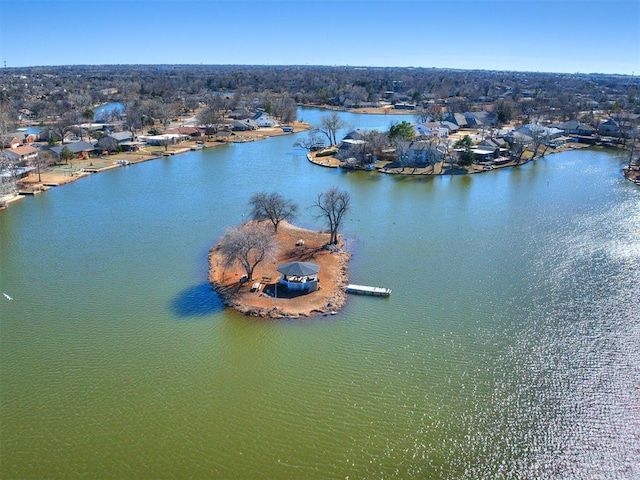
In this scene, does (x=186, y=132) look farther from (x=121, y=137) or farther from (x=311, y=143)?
(x=311, y=143)

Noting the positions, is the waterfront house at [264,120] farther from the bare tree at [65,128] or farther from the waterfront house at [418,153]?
the waterfront house at [418,153]

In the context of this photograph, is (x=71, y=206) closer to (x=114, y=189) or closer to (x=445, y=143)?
(x=114, y=189)

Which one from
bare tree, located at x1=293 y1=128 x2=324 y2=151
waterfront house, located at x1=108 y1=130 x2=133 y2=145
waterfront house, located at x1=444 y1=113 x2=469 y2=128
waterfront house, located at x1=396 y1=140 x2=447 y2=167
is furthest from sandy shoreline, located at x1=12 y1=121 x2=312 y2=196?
waterfront house, located at x1=396 y1=140 x2=447 y2=167

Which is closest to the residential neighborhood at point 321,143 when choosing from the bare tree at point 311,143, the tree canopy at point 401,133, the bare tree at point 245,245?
the tree canopy at point 401,133

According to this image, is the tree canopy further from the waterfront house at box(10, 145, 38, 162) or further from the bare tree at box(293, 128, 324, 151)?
the waterfront house at box(10, 145, 38, 162)

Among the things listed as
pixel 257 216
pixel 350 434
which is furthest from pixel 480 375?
pixel 257 216

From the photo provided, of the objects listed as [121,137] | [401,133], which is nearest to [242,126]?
[121,137]
